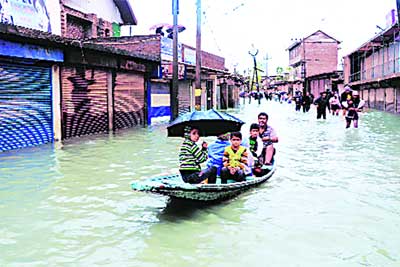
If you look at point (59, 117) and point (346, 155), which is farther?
point (59, 117)

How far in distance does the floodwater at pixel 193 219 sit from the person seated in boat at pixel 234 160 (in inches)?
14.9

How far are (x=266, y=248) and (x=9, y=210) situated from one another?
12.7 feet

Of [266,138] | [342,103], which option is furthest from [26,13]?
[342,103]

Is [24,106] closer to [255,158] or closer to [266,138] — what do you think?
[255,158]

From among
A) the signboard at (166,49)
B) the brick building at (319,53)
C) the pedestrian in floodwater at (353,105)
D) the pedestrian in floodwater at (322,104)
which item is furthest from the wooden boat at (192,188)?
the brick building at (319,53)

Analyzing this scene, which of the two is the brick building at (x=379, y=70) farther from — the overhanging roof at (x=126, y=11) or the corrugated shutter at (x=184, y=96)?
the overhanging roof at (x=126, y=11)

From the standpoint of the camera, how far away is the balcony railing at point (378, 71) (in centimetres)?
3456

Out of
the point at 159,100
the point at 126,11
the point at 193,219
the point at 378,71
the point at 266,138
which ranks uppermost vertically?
the point at 126,11

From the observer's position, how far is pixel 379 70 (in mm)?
40875

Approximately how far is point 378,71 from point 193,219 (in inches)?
1474

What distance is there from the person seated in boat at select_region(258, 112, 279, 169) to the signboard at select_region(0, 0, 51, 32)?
1062 cm

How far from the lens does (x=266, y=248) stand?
19.4 ft

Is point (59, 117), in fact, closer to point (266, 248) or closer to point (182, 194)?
point (182, 194)

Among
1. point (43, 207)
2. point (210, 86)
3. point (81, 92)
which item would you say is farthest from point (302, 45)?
point (43, 207)
